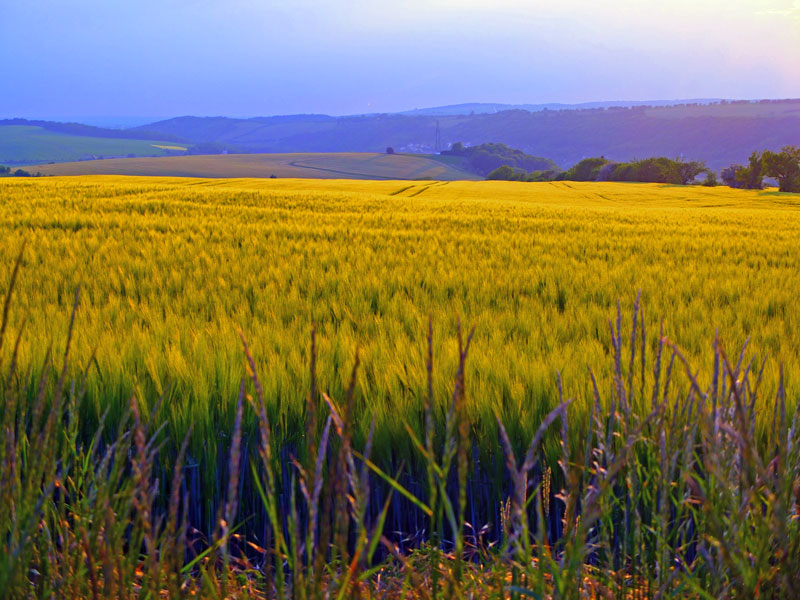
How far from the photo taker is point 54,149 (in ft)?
417

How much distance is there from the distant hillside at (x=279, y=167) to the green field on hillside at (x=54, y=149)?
56586 mm

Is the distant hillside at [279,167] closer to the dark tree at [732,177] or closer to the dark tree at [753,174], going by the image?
the dark tree at [732,177]

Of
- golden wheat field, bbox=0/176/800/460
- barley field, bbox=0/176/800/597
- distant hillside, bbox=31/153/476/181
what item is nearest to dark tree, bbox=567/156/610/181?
distant hillside, bbox=31/153/476/181

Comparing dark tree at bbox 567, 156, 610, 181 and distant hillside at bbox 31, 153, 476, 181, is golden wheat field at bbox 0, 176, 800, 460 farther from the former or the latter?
dark tree at bbox 567, 156, 610, 181

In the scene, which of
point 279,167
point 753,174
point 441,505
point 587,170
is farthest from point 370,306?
point 279,167

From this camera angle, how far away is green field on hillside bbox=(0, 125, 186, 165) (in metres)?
114

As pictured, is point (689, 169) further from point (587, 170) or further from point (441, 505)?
point (441, 505)

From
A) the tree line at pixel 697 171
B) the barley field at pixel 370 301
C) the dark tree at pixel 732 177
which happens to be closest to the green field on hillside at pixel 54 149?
the tree line at pixel 697 171

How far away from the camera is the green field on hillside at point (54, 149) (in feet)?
376

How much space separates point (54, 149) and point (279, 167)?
90109 mm

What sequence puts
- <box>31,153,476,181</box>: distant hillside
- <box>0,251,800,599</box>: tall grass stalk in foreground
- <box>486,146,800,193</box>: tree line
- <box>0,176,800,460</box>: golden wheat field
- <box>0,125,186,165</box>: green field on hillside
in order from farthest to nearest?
<box>0,125,186,165</box>: green field on hillside → <box>31,153,476,181</box>: distant hillside → <box>486,146,800,193</box>: tree line → <box>0,176,800,460</box>: golden wheat field → <box>0,251,800,599</box>: tall grass stalk in foreground

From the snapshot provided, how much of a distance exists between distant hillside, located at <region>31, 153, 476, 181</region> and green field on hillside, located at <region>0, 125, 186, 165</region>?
5659cm

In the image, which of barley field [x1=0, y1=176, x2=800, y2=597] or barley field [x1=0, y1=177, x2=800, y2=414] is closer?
barley field [x1=0, y1=176, x2=800, y2=597]

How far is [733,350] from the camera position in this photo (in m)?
2.32
